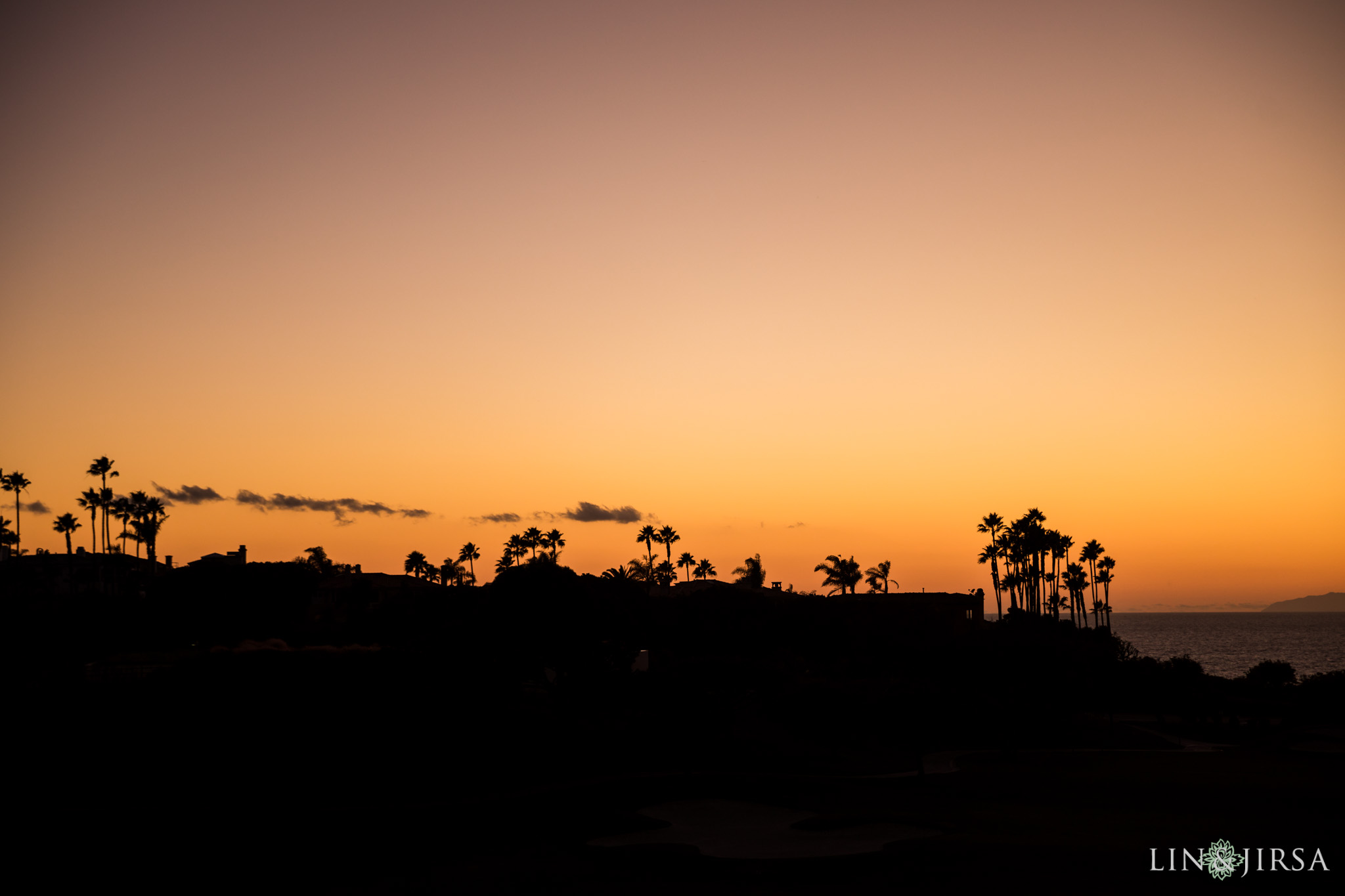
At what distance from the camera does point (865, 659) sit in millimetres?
63594

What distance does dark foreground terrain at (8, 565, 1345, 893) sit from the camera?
17.5m

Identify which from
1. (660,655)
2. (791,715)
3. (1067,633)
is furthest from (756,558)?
(791,715)

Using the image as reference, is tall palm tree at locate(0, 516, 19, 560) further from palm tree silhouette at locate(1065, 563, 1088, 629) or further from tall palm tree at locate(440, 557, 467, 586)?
palm tree silhouette at locate(1065, 563, 1088, 629)

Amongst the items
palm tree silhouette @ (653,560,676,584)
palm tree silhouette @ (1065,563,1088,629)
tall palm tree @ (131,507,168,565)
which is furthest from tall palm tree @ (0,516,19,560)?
palm tree silhouette @ (1065,563,1088,629)

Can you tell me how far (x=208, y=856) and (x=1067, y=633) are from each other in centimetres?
6992

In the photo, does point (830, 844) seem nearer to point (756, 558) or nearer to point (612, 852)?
point (612, 852)

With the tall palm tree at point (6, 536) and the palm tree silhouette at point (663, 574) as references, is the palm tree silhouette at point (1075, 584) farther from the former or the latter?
the tall palm tree at point (6, 536)
